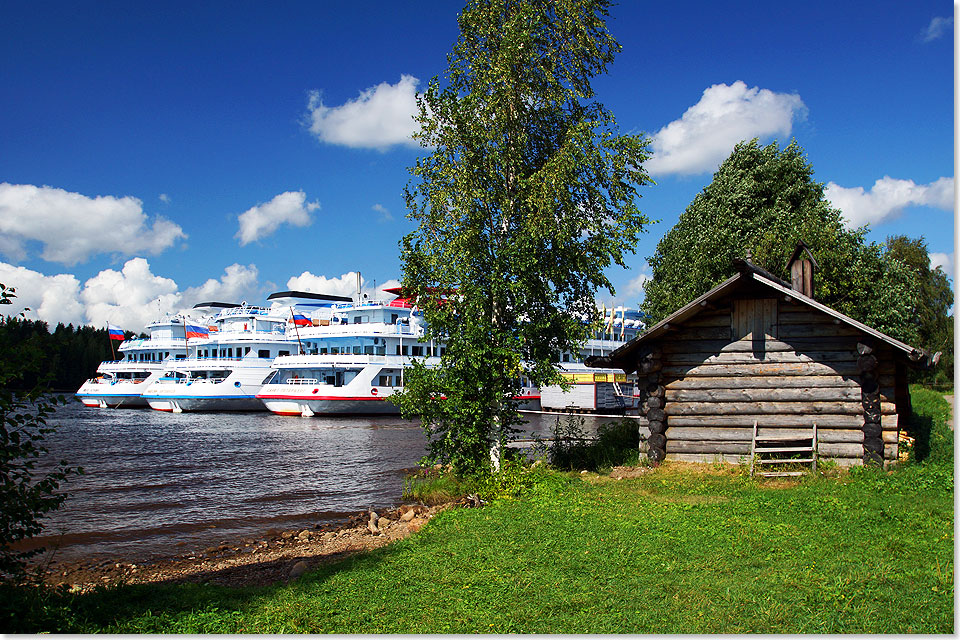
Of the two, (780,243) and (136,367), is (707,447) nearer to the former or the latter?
(780,243)

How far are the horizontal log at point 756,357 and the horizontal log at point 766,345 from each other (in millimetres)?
58

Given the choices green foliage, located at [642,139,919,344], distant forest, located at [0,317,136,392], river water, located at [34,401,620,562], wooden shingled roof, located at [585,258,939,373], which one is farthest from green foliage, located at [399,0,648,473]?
green foliage, located at [642,139,919,344]

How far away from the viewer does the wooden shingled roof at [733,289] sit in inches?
444

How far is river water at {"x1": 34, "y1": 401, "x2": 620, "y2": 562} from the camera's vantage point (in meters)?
13.1

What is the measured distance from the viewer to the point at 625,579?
6414mm

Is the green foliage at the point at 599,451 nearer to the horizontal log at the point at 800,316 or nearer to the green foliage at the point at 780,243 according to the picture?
the horizontal log at the point at 800,316

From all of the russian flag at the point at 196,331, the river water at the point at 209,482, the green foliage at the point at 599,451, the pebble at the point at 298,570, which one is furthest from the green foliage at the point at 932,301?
the russian flag at the point at 196,331

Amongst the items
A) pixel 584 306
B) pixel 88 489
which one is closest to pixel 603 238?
pixel 584 306

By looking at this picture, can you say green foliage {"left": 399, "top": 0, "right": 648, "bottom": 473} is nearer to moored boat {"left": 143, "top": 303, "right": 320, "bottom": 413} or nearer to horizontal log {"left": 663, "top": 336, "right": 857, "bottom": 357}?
horizontal log {"left": 663, "top": 336, "right": 857, "bottom": 357}

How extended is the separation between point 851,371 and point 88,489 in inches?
744

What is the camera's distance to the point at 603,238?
12797 millimetres

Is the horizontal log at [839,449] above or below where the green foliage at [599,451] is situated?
above

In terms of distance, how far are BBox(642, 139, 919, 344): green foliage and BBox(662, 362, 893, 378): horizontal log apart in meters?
10.9

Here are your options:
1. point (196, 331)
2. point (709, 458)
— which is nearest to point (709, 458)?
point (709, 458)
